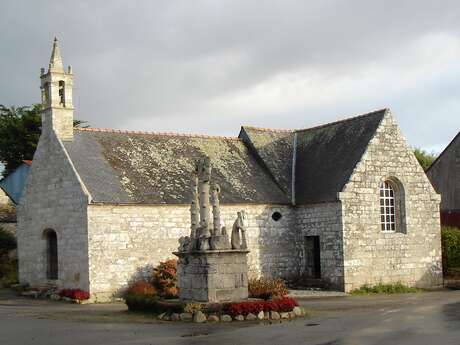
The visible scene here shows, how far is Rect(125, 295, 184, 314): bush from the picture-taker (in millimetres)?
18969

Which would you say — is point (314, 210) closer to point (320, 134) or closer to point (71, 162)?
point (320, 134)

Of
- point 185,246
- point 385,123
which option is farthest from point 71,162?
point 385,123

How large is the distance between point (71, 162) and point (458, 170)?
72.6 ft

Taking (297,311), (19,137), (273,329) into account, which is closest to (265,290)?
(297,311)

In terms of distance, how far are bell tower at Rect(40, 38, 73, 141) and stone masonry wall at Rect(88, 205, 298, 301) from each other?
14.5ft

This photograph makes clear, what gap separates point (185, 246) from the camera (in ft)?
65.6

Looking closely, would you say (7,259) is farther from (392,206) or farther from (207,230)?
(207,230)

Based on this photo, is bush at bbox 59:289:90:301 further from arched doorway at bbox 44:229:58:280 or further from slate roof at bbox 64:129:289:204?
slate roof at bbox 64:129:289:204

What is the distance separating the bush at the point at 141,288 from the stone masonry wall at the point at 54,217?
5.24ft

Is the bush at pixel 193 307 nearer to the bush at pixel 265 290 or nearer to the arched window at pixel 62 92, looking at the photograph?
the bush at pixel 265 290

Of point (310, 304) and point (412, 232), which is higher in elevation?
point (412, 232)

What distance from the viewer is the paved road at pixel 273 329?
14.6 m

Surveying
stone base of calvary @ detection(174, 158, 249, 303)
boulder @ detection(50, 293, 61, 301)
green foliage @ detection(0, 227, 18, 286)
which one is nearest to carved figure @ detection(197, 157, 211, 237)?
stone base of calvary @ detection(174, 158, 249, 303)

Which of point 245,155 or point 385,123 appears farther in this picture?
point 245,155
